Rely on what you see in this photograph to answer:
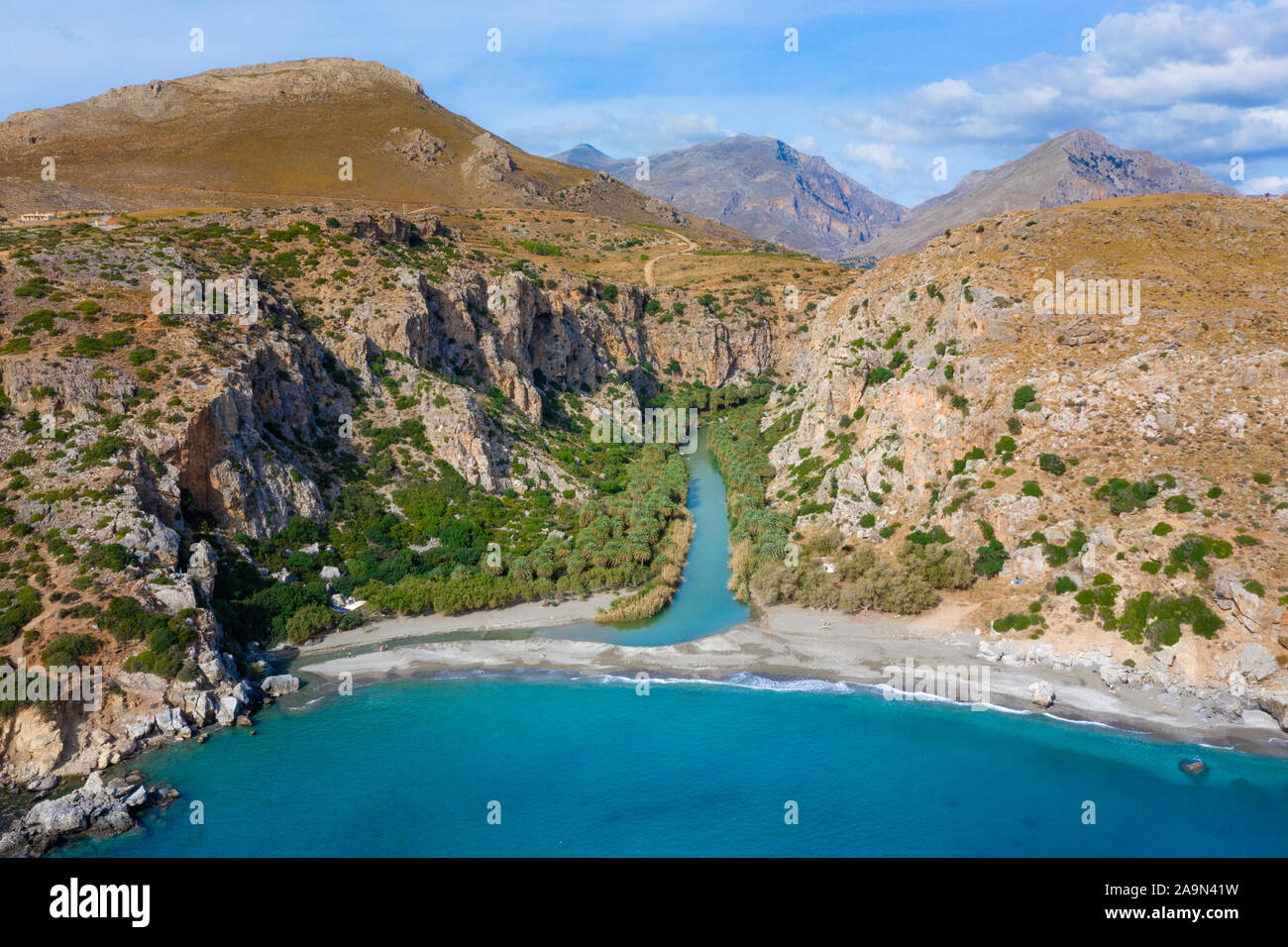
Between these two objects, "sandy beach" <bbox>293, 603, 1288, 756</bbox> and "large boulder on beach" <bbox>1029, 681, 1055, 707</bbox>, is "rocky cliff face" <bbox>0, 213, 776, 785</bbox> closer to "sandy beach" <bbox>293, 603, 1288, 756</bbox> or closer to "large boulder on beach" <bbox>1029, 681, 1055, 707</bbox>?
"sandy beach" <bbox>293, 603, 1288, 756</bbox>

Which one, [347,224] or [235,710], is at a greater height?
[347,224]

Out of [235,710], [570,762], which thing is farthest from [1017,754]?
[235,710]

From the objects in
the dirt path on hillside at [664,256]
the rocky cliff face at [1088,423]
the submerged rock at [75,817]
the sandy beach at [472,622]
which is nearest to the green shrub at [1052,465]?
the rocky cliff face at [1088,423]

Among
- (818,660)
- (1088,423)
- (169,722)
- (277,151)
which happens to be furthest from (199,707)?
(277,151)

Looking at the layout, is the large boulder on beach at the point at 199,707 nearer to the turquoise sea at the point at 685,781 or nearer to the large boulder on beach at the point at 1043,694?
the turquoise sea at the point at 685,781

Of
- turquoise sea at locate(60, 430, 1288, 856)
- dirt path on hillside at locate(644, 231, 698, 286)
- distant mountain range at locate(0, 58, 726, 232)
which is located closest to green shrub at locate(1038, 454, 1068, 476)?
turquoise sea at locate(60, 430, 1288, 856)

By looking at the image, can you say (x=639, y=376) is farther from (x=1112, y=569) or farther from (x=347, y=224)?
(x=1112, y=569)
